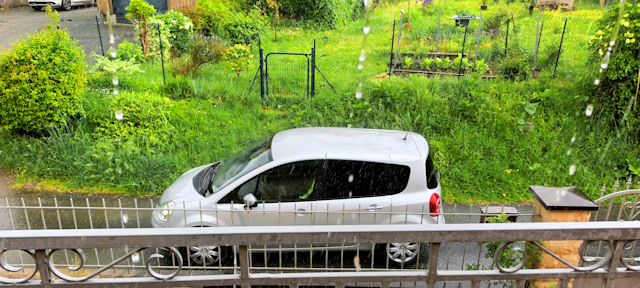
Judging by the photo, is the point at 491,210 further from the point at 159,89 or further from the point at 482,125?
the point at 159,89

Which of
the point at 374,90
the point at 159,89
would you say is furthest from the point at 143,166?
the point at 374,90

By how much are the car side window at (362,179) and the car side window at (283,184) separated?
0.19 metres

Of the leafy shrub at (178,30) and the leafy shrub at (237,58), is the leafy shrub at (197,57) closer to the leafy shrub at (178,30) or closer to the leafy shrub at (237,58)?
the leafy shrub at (237,58)

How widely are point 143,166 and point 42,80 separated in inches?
93.0

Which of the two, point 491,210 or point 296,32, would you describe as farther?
point 296,32

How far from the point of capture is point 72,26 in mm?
18938

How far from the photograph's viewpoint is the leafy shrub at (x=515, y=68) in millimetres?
11531

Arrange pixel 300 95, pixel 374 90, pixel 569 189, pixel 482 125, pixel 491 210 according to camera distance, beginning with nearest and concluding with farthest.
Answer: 1. pixel 569 189
2. pixel 491 210
3. pixel 482 125
4. pixel 374 90
5. pixel 300 95

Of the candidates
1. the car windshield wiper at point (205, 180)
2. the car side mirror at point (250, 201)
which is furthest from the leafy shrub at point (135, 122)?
the car side mirror at point (250, 201)

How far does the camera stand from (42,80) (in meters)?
8.77

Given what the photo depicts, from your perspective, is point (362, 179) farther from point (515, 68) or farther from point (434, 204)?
point (515, 68)

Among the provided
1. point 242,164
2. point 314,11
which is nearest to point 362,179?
point 242,164

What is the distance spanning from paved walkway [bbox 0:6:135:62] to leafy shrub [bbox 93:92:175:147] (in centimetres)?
615

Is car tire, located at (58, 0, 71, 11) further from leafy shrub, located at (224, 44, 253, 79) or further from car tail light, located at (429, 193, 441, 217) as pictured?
car tail light, located at (429, 193, 441, 217)
